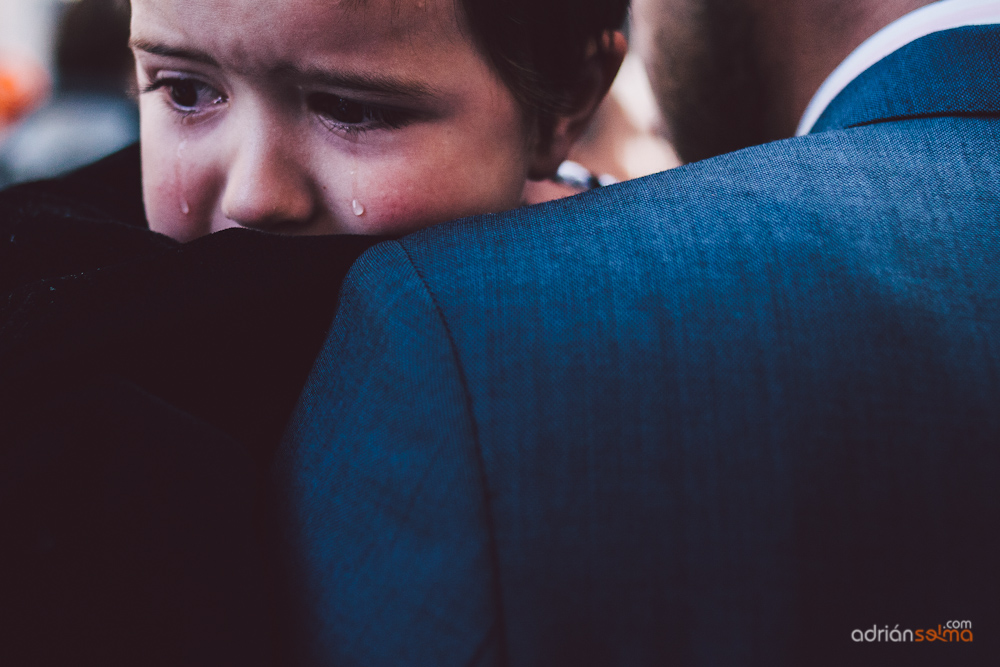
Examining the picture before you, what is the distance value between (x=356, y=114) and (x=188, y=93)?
221mm

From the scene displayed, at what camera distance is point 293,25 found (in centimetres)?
62

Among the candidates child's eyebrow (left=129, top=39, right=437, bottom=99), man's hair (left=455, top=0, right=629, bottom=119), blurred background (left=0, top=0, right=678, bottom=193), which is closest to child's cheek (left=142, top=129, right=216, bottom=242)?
child's eyebrow (left=129, top=39, right=437, bottom=99)

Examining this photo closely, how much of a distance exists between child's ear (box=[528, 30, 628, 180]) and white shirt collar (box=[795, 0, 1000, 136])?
320 mm

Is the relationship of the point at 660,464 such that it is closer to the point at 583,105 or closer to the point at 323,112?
the point at 323,112

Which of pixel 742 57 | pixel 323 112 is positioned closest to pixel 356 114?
pixel 323 112

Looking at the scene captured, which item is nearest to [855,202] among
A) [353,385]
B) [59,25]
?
[353,385]

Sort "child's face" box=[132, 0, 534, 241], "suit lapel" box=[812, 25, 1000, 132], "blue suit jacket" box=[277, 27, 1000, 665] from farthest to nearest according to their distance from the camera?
"child's face" box=[132, 0, 534, 241], "suit lapel" box=[812, 25, 1000, 132], "blue suit jacket" box=[277, 27, 1000, 665]

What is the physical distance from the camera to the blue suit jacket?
1.22ft

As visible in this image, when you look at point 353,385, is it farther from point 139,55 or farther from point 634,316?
point 139,55

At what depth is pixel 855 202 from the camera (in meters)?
0.45

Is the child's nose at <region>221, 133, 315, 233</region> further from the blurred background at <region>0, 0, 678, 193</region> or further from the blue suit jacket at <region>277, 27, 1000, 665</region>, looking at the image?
the blurred background at <region>0, 0, 678, 193</region>

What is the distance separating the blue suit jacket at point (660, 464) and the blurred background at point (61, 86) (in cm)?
236

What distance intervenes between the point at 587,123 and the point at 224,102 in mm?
491

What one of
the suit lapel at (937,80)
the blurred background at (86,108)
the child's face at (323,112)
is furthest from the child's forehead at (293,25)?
the blurred background at (86,108)
